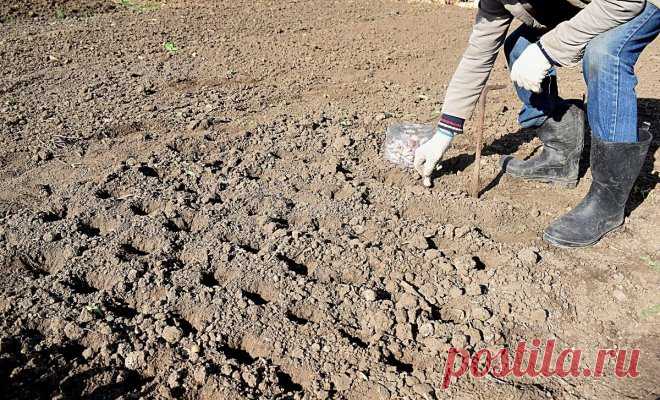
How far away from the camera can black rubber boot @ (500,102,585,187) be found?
3.15 meters

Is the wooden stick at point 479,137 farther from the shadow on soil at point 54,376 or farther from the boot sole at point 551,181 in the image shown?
the shadow on soil at point 54,376

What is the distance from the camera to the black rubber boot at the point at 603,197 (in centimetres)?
264

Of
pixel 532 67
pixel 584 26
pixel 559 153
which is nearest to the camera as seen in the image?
pixel 584 26

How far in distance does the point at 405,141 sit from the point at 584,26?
115 centimetres

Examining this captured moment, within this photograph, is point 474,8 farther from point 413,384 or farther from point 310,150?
point 413,384

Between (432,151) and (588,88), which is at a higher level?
(588,88)

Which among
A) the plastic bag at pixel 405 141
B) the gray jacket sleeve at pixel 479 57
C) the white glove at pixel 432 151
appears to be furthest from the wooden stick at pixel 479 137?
the plastic bag at pixel 405 141

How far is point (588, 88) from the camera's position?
2.69 m

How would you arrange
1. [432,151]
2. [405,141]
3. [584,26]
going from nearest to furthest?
[584,26]
[432,151]
[405,141]

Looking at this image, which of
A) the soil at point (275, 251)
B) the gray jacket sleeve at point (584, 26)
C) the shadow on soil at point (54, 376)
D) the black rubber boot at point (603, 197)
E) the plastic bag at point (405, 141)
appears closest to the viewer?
the shadow on soil at point (54, 376)

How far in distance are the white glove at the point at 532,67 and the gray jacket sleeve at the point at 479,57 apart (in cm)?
28

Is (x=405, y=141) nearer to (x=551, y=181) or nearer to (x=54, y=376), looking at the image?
(x=551, y=181)

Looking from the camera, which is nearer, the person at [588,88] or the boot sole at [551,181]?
the person at [588,88]

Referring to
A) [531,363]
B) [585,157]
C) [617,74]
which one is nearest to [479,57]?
[617,74]
